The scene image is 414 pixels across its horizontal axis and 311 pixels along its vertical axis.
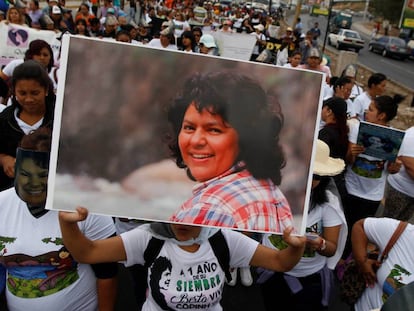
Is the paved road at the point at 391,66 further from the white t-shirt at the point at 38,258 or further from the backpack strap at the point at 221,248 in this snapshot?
the white t-shirt at the point at 38,258

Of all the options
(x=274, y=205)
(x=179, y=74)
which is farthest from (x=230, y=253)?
(x=179, y=74)

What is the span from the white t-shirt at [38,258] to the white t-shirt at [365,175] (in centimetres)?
231

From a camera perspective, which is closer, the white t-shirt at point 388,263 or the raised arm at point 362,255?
the white t-shirt at point 388,263

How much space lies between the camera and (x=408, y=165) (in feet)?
11.0

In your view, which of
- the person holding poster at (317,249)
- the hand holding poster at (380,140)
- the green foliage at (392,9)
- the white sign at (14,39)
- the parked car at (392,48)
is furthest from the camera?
the green foliage at (392,9)

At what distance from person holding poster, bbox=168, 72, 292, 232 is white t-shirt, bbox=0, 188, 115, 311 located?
659 mm

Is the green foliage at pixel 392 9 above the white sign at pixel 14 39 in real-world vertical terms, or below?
above

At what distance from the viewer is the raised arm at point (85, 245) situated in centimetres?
172

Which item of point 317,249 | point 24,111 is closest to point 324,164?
point 317,249

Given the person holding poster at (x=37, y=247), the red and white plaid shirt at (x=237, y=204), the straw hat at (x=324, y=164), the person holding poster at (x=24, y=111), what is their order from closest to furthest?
1. the red and white plaid shirt at (x=237, y=204)
2. the person holding poster at (x=37, y=247)
3. the straw hat at (x=324, y=164)
4. the person holding poster at (x=24, y=111)

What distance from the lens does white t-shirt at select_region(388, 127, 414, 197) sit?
10.9ft

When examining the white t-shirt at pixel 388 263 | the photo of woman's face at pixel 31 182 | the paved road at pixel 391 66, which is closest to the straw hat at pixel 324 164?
the white t-shirt at pixel 388 263

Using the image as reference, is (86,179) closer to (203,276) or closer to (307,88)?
(203,276)

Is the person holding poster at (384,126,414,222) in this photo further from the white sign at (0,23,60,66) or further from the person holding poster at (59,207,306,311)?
the white sign at (0,23,60,66)
